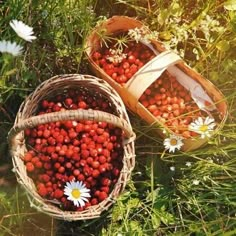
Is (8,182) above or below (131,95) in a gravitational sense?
below

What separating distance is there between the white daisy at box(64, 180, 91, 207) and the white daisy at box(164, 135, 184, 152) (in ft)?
0.99

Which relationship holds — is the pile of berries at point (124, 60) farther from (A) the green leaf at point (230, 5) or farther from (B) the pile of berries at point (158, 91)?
(A) the green leaf at point (230, 5)

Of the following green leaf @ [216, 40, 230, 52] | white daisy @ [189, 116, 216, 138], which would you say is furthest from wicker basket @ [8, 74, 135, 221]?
green leaf @ [216, 40, 230, 52]

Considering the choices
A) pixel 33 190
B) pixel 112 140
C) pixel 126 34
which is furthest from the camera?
pixel 126 34

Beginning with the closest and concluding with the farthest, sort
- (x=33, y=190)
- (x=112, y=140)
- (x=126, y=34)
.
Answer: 1. (x=33, y=190)
2. (x=112, y=140)
3. (x=126, y=34)

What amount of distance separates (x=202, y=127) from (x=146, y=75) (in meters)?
0.25

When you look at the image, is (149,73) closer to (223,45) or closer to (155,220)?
(223,45)

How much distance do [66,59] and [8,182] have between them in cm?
47

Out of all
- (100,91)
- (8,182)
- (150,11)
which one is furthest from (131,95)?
(8,182)

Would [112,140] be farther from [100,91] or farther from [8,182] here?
[8,182]

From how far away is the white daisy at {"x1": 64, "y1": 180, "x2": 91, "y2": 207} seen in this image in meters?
1.76

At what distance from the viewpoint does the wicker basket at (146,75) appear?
1.83m

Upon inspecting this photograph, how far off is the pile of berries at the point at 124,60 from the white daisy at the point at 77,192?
39 cm

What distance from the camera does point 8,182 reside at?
1866 mm
